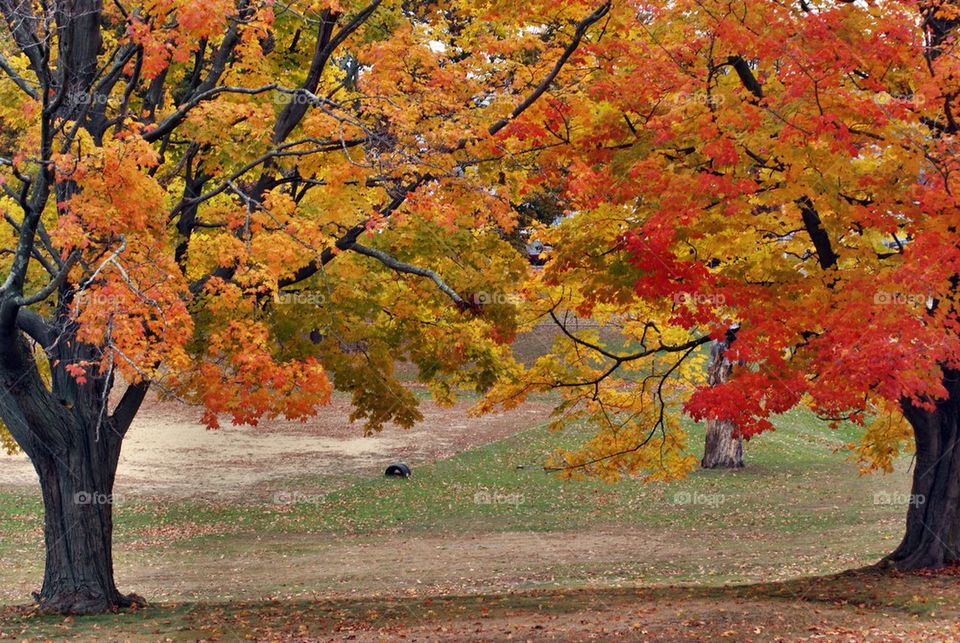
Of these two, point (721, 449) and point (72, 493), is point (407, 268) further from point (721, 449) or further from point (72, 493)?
point (721, 449)

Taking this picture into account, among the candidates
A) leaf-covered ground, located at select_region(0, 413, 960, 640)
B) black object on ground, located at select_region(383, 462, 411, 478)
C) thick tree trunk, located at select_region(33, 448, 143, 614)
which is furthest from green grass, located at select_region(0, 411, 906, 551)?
thick tree trunk, located at select_region(33, 448, 143, 614)

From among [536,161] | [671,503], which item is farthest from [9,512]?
[536,161]

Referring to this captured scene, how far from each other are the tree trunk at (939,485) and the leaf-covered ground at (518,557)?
71 centimetres

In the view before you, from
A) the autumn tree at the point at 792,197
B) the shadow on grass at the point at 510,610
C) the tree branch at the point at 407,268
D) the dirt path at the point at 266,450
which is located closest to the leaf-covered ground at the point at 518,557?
the shadow on grass at the point at 510,610

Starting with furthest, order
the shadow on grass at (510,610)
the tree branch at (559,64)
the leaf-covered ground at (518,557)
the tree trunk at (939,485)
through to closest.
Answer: the tree trunk at (939,485)
the tree branch at (559,64)
the leaf-covered ground at (518,557)
the shadow on grass at (510,610)

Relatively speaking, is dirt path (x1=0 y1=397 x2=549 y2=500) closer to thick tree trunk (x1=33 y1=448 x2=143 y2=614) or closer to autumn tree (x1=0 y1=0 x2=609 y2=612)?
autumn tree (x1=0 y1=0 x2=609 y2=612)

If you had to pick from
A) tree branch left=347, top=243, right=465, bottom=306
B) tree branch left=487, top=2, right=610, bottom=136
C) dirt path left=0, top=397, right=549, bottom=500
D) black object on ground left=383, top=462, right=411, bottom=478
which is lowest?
black object on ground left=383, top=462, right=411, bottom=478

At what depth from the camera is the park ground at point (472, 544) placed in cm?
1204

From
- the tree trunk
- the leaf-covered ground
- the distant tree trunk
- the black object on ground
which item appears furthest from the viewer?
the distant tree trunk

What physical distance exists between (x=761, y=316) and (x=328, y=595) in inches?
332

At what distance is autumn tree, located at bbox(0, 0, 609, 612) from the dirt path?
14430 millimetres

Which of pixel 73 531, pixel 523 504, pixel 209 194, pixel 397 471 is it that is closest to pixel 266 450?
pixel 397 471

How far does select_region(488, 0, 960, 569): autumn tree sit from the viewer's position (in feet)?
37.4

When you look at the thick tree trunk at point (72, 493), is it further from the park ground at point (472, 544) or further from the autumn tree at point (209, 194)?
the park ground at point (472, 544)
